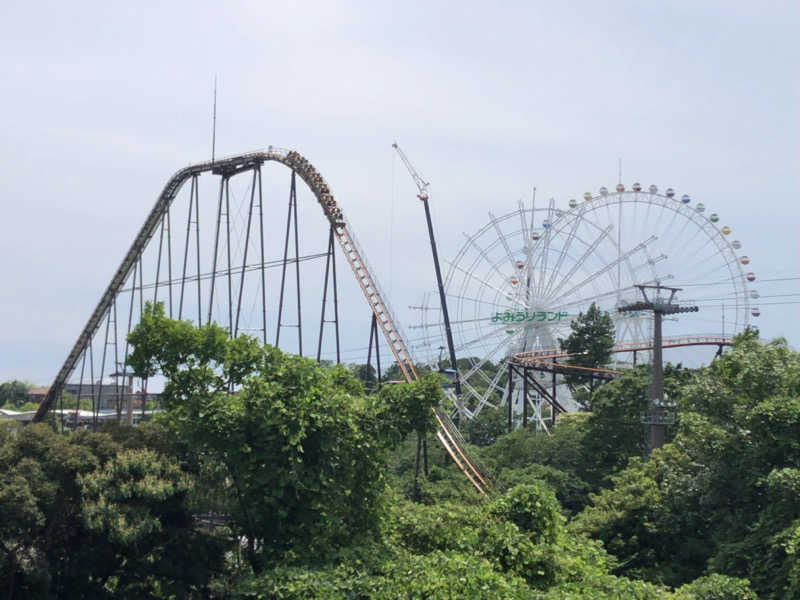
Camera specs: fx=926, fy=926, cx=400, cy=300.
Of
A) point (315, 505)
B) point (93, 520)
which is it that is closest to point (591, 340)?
point (315, 505)

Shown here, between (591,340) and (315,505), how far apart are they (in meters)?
29.8

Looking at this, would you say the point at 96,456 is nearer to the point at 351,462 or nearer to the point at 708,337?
the point at 351,462

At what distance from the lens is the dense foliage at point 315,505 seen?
16016mm

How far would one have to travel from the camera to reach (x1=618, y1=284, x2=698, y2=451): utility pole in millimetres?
29344

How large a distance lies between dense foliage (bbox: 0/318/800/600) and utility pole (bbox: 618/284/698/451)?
681 centimetres

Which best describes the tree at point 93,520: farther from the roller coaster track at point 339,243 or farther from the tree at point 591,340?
the tree at point 591,340

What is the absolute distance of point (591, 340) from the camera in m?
44.5

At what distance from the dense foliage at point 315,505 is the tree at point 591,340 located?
2147cm

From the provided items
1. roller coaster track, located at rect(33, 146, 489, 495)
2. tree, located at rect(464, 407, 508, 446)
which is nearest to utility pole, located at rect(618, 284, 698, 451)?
roller coaster track, located at rect(33, 146, 489, 495)

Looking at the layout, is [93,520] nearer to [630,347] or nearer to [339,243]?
[339,243]

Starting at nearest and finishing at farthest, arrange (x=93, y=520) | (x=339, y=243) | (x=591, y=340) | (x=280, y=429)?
(x=280, y=429) → (x=93, y=520) → (x=339, y=243) → (x=591, y=340)

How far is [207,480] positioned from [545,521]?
6904 millimetres

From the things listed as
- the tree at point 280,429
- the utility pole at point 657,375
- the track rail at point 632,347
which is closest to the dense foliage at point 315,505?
the tree at point 280,429

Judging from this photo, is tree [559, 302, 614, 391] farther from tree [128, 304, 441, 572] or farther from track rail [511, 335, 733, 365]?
tree [128, 304, 441, 572]
